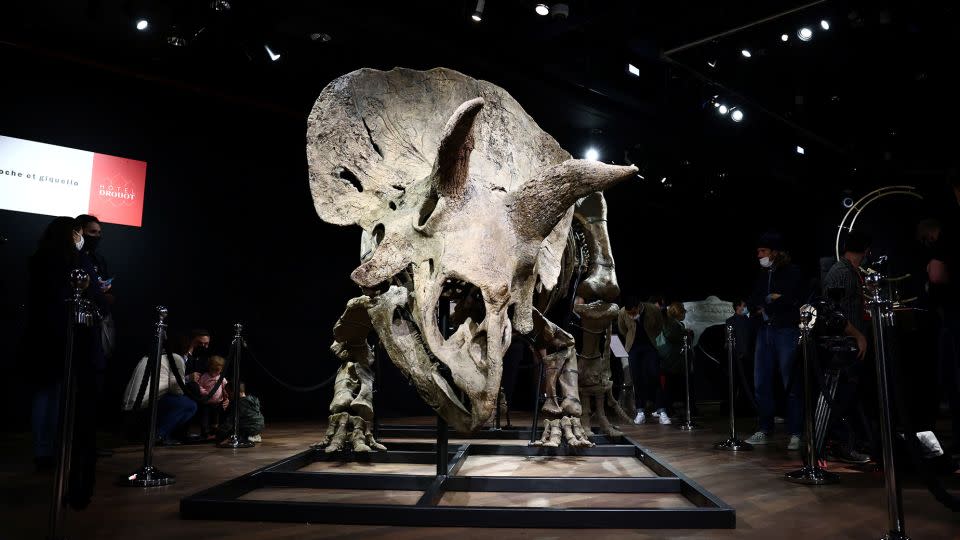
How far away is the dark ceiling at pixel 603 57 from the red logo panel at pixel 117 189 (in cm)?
107

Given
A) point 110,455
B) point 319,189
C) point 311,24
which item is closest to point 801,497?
point 319,189

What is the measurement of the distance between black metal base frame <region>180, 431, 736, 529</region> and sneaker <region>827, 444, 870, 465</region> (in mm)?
1744

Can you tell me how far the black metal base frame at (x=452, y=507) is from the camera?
2.89 m

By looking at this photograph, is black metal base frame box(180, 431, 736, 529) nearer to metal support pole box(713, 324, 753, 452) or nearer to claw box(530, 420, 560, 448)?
claw box(530, 420, 560, 448)

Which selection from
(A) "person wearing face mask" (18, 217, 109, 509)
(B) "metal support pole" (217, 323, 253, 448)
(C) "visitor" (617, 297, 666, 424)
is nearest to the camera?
(A) "person wearing face mask" (18, 217, 109, 509)

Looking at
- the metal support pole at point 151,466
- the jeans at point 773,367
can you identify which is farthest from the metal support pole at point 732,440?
the metal support pole at point 151,466

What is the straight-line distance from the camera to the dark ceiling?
6934mm

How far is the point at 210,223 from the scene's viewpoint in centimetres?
830

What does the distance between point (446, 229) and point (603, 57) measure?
600 cm

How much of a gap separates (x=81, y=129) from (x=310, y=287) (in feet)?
10.6

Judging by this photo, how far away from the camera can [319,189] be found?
13.3 ft

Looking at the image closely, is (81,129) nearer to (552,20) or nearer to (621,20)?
(552,20)

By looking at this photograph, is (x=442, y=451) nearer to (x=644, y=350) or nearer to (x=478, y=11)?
(x=478, y=11)

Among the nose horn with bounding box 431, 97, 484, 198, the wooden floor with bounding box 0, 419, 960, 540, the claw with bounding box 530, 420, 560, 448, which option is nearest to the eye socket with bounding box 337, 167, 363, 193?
the nose horn with bounding box 431, 97, 484, 198
